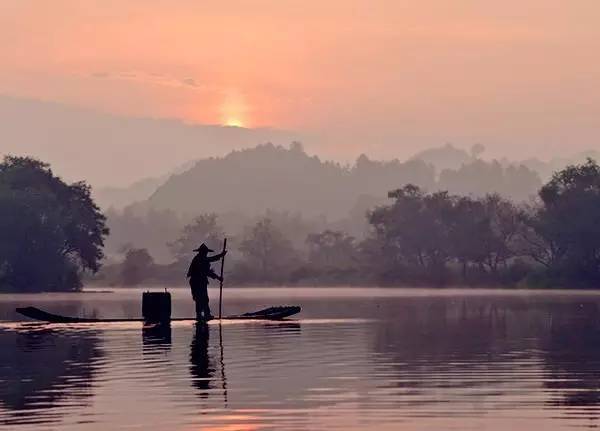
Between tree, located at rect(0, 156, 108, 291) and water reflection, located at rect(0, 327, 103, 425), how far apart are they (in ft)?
292

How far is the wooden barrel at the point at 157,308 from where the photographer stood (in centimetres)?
5844

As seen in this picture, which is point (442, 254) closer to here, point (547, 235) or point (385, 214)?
point (385, 214)

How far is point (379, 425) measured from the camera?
72.6 ft

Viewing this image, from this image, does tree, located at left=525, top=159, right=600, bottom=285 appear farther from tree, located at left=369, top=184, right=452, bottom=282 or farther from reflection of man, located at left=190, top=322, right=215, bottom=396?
reflection of man, located at left=190, top=322, right=215, bottom=396

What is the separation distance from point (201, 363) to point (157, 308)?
23.8 metres

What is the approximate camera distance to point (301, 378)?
100ft

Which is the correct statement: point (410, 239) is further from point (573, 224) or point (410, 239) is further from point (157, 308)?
point (157, 308)

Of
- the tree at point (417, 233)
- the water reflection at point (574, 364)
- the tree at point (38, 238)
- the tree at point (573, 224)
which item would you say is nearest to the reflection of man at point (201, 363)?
the water reflection at point (574, 364)

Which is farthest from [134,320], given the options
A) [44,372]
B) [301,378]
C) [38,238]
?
[38,238]

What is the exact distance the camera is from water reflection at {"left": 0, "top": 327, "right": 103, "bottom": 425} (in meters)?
25.1

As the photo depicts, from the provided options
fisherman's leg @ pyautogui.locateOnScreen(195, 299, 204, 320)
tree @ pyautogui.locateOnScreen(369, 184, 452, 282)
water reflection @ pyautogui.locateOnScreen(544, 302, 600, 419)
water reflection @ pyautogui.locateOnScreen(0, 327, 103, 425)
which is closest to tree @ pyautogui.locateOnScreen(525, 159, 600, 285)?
tree @ pyautogui.locateOnScreen(369, 184, 452, 282)

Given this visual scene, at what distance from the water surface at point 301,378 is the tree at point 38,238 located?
281 ft

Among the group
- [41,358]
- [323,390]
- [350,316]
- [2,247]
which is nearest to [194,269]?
[350,316]

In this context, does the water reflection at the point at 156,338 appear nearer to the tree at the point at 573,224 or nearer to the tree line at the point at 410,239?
the tree line at the point at 410,239
